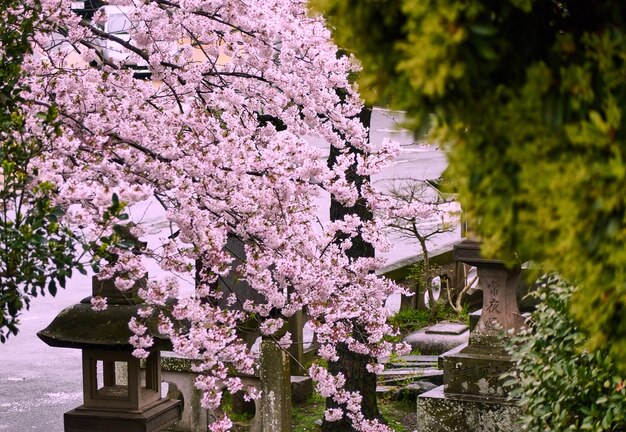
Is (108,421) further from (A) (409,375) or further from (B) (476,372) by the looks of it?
(A) (409,375)

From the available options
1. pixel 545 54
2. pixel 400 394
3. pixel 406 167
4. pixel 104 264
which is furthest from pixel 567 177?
pixel 406 167

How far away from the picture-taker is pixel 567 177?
2084mm

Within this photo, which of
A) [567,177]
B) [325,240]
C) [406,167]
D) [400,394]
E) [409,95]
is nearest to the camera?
[567,177]

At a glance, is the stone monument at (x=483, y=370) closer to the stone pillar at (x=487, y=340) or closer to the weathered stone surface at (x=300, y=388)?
the stone pillar at (x=487, y=340)

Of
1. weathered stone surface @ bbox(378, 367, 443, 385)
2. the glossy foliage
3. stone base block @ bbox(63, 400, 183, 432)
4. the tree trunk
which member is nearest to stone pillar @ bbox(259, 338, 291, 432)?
the tree trunk

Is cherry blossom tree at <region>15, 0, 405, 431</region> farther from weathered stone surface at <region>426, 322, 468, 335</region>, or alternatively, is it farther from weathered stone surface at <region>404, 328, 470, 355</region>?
weathered stone surface at <region>426, 322, 468, 335</region>

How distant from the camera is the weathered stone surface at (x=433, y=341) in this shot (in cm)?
1136

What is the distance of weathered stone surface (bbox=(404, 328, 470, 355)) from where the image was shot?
37.3 ft

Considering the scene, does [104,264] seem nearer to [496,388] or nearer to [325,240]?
[325,240]

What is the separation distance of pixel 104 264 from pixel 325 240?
2.04 meters

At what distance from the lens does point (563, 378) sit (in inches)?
195

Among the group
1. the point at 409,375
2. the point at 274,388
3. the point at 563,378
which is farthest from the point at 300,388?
the point at 563,378

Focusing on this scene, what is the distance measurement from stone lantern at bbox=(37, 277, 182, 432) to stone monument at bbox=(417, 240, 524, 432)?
6.45ft

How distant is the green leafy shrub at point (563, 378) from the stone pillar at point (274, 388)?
308cm
